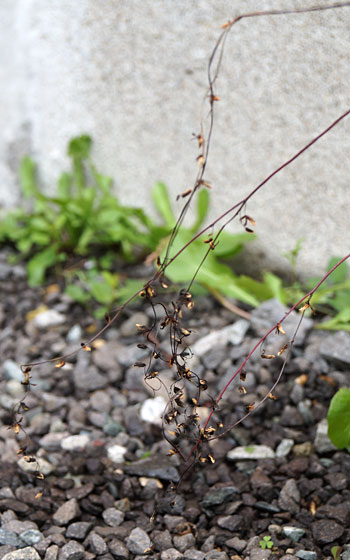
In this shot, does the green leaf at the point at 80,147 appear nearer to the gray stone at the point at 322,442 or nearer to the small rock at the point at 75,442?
the small rock at the point at 75,442

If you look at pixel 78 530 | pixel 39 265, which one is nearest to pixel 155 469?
pixel 78 530

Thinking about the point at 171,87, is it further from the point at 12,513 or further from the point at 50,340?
the point at 12,513

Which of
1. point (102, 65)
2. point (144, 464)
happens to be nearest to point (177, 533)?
point (144, 464)

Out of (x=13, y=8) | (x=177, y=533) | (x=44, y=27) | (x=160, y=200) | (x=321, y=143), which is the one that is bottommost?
(x=177, y=533)

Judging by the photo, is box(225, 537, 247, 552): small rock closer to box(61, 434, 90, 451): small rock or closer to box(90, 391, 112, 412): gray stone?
box(61, 434, 90, 451): small rock

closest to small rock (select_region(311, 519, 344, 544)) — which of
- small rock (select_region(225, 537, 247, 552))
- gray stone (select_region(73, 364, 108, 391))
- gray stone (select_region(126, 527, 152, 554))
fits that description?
small rock (select_region(225, 537, 247, 552))

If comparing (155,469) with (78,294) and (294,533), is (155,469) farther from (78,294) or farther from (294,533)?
(78,294)
